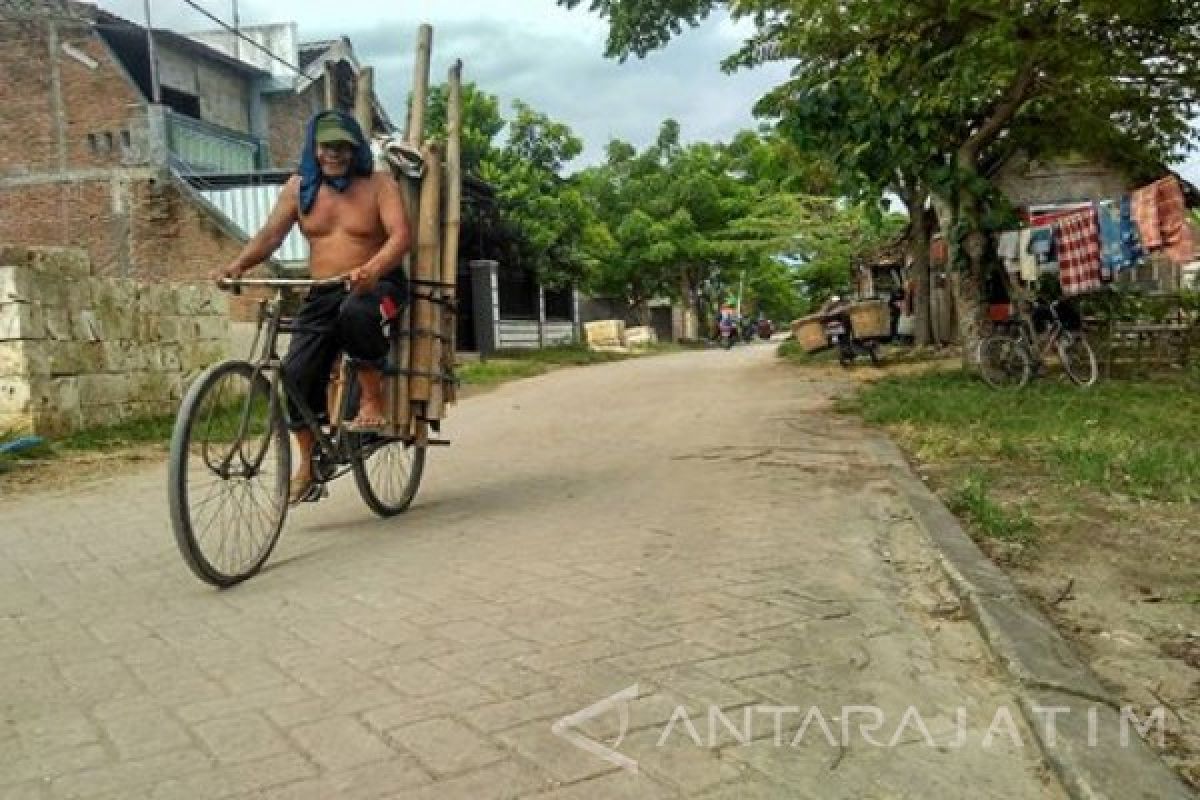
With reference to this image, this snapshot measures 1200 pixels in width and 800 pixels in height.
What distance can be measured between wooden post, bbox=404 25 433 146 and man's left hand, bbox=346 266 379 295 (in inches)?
43.1

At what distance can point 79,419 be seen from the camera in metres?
9.59

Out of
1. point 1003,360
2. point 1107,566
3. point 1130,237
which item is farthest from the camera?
point 1003,360

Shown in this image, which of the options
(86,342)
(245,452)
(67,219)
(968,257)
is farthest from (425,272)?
(67,219)

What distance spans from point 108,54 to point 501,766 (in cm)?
2185

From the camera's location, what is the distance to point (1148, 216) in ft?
35.8

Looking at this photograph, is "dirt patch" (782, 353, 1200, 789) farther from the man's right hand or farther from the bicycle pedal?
the man's right hand

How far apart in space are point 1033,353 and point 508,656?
10953mm

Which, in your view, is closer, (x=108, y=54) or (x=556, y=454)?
(x=556, y=454)

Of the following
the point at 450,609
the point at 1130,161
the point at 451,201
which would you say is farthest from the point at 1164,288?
the point at 450,609

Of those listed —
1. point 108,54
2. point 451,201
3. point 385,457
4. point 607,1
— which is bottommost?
point 385,457

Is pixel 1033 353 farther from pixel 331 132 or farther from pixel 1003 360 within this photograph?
pixel 331 132

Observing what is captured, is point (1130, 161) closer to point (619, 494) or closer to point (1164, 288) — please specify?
point (1164, 288)

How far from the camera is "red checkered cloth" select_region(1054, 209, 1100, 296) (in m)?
12.0

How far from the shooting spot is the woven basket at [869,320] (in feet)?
57.6
